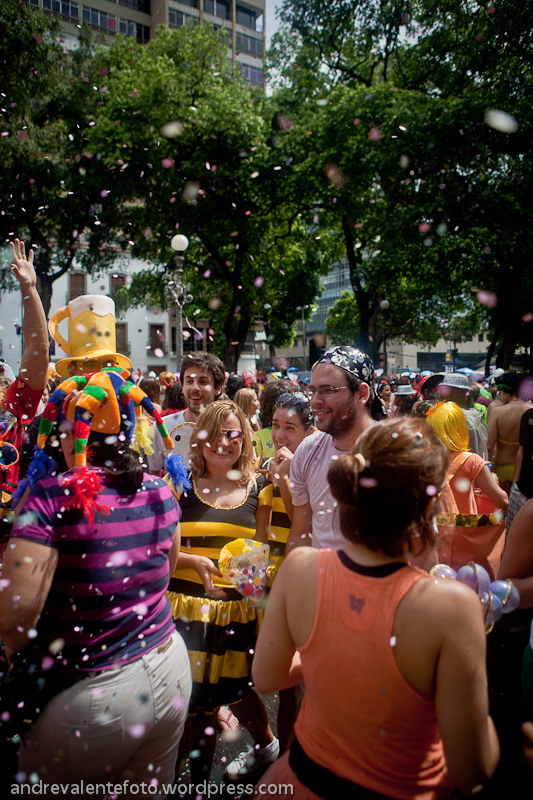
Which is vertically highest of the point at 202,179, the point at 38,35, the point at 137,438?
the point at 38,35

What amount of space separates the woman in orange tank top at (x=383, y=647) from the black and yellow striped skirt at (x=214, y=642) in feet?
3.46

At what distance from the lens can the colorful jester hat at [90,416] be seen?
159cm

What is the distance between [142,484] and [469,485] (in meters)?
2.44

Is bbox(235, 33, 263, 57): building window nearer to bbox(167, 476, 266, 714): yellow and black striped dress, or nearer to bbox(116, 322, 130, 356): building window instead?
bbox(116, 322, 130, 356): building window

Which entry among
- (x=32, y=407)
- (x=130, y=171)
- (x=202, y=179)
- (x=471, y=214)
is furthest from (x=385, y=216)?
(x=32, y=407)

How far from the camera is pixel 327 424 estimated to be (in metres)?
2.61

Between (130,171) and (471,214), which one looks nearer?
(471,214)

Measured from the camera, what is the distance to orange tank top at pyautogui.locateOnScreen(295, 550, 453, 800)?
1225 mm

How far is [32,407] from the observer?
8.48ft

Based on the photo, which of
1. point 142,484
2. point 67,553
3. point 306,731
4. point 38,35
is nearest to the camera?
point 306,731

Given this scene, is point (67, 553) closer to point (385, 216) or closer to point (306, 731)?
point (306, 731)

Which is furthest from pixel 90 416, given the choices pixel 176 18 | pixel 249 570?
pixel 176 18

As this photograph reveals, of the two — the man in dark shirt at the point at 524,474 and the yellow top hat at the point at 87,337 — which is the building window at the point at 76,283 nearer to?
the man in dark shirt at the point at 524,474

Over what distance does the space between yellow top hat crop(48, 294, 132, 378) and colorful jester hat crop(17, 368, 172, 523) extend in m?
0.29
